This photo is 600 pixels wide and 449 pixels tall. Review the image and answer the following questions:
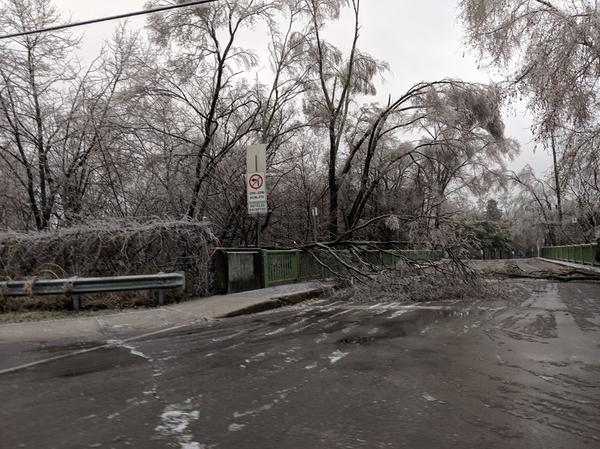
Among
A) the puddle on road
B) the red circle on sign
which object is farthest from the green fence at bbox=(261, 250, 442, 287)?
the puddle on road

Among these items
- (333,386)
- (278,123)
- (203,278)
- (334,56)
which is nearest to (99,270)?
(203,278)

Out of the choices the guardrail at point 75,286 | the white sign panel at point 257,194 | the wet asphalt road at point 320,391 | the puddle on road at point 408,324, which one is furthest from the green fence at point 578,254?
the guardrail at point 75,286

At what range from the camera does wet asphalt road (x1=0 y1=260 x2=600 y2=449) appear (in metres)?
4.00

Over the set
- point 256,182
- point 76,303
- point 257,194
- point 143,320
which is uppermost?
point 256,182

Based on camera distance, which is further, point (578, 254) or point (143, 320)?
point (578, 254)

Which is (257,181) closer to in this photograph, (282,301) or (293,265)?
(282,301)

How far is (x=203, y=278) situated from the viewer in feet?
44.1

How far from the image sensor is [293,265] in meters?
18.6

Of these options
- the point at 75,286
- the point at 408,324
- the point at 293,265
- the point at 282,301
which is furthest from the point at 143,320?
the point at 293,265

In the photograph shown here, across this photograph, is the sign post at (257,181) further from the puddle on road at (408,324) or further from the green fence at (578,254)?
the green fence at (578,254)

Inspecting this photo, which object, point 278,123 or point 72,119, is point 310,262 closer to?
point 278,123

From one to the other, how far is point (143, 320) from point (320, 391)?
595cm

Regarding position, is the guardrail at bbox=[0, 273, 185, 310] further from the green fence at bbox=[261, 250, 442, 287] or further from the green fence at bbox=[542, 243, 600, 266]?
the green fence at bbox=[542, 243, 600, 266]

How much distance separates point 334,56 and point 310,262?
10957mm
